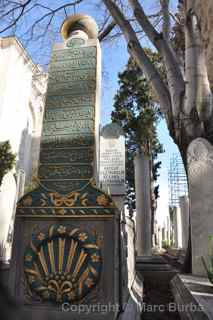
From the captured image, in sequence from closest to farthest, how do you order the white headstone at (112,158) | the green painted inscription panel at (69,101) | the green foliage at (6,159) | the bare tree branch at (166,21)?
1. the green painted inscription panel at (69,101)
2. the bare tree branch at (166,21)
3. the white headstone at (112,158)
4. the green foliage at (6,159)

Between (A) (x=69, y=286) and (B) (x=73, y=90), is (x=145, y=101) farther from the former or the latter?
(A) (x=69, y=286)

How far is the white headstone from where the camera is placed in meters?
7.85

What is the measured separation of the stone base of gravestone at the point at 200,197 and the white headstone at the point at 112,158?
275 centimetres

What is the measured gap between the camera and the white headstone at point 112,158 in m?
7.85

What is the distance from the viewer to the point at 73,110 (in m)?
3.49

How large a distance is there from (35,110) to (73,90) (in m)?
15.3

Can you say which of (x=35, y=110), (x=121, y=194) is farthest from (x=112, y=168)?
(x=35, y=110)

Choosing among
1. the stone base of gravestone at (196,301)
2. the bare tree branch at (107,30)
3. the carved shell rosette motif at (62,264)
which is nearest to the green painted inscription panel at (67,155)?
the carved shell rosette motif at (62,264)

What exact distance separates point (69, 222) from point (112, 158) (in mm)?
5262

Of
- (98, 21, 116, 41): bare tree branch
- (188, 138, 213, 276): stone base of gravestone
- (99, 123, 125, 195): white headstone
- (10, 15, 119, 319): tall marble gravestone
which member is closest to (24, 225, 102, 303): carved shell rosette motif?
(10, 15, 119, 319): tall marble gravestone

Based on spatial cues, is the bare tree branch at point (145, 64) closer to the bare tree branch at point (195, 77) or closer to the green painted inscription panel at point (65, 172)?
the bare tree branch at point (195, 77)

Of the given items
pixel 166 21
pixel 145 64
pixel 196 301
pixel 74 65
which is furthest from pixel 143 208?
pixel 74 65

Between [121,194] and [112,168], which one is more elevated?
[112,168]

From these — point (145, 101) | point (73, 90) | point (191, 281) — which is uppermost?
point (145, 101)
